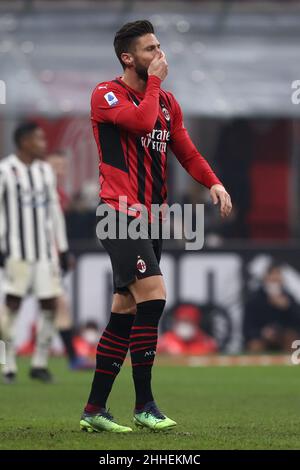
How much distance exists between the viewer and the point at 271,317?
14.9 metres

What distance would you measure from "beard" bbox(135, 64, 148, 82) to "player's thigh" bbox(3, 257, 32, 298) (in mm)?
4783

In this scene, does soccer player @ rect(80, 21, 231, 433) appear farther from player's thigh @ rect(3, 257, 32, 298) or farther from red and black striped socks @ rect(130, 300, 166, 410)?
player's thigh @ rect(3, 257, 32, 298)

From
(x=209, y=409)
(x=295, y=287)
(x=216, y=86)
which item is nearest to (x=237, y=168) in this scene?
(x=216, y=86)

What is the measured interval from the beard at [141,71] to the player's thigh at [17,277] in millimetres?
4783

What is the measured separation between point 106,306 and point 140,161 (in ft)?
27.2

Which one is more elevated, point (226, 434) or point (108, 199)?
point (108, 199)

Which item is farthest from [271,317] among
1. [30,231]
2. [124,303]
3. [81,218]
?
[124,303]

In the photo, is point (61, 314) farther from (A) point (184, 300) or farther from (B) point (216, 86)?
(B) point (216, 86)

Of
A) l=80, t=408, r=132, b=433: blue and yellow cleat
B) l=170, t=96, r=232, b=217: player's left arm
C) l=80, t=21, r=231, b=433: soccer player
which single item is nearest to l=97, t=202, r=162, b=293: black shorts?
l=80, t=21, r=231, b=433: soccer player

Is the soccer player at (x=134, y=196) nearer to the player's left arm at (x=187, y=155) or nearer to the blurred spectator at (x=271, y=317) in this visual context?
the player's left arm at (x=187, y=155)

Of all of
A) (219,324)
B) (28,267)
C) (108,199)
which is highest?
(108,199)

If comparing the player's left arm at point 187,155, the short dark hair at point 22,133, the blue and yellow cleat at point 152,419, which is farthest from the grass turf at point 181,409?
the short dark hair at point 22,133

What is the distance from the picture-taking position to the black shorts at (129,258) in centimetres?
655

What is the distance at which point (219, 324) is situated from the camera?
588 inches
